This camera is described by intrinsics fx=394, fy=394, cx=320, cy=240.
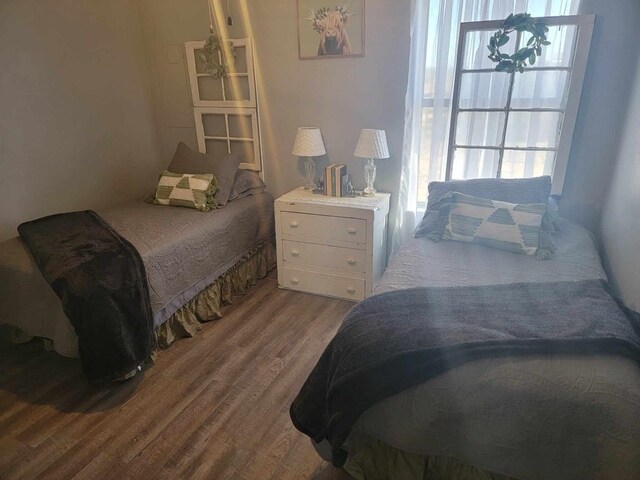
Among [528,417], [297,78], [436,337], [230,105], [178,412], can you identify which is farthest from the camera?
[230,105]

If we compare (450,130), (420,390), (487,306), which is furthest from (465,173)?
(420,390)

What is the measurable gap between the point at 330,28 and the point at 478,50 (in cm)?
100

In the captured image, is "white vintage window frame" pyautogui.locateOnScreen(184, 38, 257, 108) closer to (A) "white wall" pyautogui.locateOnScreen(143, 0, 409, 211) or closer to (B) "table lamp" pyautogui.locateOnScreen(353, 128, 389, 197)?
(A) "white wall" pyautogui.locateOnScreen(143, 0, 409, 211)

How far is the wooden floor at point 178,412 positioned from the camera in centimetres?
158

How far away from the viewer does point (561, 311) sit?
1405mm

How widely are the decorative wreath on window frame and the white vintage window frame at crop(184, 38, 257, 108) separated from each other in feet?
5.51

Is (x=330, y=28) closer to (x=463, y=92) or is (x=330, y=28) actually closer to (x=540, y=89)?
(x=463, y=92)

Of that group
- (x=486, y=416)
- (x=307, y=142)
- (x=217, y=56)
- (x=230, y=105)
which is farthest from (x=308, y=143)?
(x=486, y=416)

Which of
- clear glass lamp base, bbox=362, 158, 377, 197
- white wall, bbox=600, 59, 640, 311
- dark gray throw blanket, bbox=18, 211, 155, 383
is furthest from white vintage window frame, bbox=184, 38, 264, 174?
white wall, bbox=600, 59, 640, 311

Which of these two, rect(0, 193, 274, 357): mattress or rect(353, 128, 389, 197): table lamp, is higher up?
rect(353, 128, 389, 197): table lamp

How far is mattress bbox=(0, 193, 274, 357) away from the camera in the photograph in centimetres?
196

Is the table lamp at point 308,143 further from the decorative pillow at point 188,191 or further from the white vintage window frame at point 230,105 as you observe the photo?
the decorative pillow at point 188,191

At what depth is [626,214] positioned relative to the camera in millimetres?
1860

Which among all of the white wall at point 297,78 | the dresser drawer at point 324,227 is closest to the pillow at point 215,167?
the white wall at point 297,78
